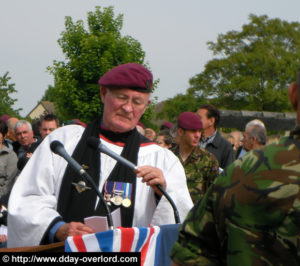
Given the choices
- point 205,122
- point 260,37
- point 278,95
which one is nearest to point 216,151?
point 205,122

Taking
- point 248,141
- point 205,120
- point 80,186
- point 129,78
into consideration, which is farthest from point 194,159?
point 80,186

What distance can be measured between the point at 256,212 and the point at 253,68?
47.1 meters

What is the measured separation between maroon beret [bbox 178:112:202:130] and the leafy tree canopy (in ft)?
127

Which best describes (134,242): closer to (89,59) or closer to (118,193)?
(118,193)

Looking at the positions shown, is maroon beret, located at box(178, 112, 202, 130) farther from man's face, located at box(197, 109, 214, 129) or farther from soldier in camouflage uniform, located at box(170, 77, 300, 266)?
soldier in camouflage uniform, located at box(170, 77, 300, 266)

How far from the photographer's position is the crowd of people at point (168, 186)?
5.53 feet

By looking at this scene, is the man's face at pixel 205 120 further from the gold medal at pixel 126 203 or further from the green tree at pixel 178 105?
the green tree at pixel 178 105

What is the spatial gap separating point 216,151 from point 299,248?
5.94m

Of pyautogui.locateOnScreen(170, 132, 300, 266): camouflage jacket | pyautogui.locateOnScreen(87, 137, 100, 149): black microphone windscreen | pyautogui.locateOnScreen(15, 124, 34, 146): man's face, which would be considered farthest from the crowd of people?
pyautogui.locateOnScreen(15, 124, 34, 146): man's face

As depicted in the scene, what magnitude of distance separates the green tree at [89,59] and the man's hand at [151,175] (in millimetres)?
30595

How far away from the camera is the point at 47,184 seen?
357cm

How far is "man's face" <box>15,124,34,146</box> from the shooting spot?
9.80 meters

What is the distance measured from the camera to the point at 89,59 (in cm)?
3534

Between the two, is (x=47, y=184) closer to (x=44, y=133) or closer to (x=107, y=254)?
(x=107, y=254)
